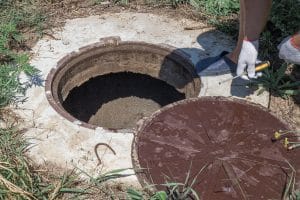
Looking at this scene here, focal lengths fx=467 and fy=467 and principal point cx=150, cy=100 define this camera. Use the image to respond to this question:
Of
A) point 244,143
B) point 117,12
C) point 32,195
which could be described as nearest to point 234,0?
point 117,12

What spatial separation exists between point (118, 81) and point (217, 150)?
163 cm

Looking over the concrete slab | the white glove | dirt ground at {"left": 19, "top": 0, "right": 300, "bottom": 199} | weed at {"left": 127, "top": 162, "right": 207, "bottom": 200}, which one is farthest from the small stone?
weed at {"left": 127, "top": 162, "right": 207, "bottom": 200}

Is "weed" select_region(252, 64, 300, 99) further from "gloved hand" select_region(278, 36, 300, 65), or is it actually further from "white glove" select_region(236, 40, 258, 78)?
"gloved hand" select_region(278, 36, 300, 65)

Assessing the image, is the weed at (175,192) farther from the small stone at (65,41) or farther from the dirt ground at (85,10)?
the dirt ground at (85,10)

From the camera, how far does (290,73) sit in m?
3.39

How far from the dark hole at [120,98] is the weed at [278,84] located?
911 millimetres

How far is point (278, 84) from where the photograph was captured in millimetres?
3279

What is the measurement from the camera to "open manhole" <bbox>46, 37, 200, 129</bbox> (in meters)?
3.47

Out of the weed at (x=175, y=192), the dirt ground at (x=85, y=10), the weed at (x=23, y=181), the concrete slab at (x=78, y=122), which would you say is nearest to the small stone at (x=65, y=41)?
the concrete slab at (x=78, y=122)

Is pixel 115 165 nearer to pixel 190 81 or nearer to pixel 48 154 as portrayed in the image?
pixel 48 154

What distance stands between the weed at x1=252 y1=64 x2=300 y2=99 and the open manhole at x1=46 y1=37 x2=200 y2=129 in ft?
1.47

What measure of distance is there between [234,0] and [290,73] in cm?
92

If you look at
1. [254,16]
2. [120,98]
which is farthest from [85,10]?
[254,16]

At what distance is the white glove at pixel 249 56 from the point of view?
2.86 m
